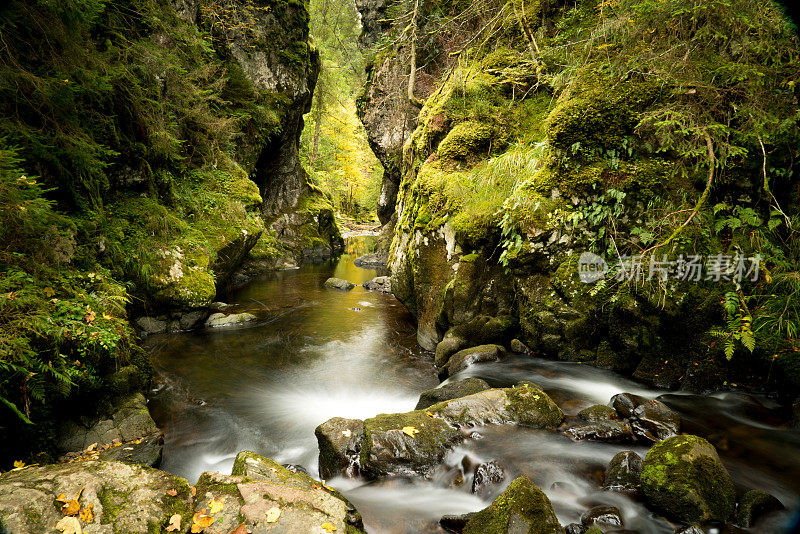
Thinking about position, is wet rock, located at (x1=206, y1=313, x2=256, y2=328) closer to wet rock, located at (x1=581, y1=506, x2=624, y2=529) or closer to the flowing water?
the flowing water

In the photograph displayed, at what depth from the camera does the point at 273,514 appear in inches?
90.0

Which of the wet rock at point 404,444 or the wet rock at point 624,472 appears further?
the wet rock at point 404,444

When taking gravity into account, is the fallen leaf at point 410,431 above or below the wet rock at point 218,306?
above

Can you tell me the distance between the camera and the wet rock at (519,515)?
2.54m

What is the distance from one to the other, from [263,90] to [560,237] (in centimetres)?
1526

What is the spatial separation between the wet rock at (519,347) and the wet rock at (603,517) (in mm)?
3274

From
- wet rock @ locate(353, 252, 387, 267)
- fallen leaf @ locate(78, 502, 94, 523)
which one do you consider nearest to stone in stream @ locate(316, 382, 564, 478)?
fallen leaf @ locate(78, 502, 94, 523)

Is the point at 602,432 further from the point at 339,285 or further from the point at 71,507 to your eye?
the point at 339,285

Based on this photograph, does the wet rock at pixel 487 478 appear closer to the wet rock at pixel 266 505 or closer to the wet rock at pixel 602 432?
the wet rock at pixel 602 432

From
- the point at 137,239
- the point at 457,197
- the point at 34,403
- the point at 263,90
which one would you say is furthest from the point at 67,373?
the point at 263,90

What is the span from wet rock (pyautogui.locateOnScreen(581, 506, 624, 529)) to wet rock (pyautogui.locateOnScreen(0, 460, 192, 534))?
303 cm

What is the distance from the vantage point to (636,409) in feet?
13.6

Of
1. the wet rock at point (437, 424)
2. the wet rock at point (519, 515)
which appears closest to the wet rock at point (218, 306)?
the wet rock at point (437, 424)

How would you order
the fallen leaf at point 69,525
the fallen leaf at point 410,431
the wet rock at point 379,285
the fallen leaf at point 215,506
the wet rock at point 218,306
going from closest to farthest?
1. the fallen leaf at point 69,525
2. the fallen leaf at point 215,506
3. the fallen leaf at point 410,431
4. the wet rock at point 218,306
5. the wet rock at point 379,285
